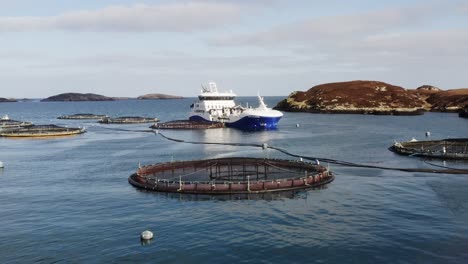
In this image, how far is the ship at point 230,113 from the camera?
144875 mm

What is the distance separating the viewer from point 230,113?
167 metres

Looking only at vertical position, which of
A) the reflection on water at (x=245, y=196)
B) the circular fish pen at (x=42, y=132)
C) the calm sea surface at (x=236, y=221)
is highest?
the circular fish pen at (x=42, y=132)

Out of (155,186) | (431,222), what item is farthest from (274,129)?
(431,222)

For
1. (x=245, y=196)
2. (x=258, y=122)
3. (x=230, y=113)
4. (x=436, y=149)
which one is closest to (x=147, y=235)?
(x=245, y=196)

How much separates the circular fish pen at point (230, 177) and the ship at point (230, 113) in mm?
77481

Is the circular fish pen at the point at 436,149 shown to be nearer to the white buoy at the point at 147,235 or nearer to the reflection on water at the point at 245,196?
the reflection on water at the point at 245,196

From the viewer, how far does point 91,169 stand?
75.1 meters

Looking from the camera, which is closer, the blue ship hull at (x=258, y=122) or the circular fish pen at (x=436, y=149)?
the circular fish pen at (x=436, y=149)

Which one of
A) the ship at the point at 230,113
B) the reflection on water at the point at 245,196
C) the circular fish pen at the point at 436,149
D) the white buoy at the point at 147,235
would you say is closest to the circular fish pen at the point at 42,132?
the ship at the point at 230,113

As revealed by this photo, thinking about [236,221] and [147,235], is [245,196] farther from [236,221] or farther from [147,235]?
[147,235]

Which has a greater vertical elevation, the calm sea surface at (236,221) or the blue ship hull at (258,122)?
the blue ship hull at (258,122)

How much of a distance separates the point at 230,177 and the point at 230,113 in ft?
353

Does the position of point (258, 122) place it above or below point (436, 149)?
above

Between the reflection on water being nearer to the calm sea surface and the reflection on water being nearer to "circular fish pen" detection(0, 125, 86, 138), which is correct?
the calm sea surface
